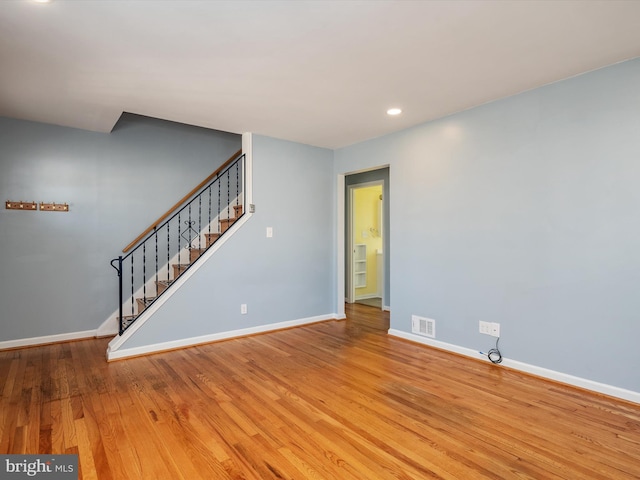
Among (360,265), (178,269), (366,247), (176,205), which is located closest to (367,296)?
(360,265)

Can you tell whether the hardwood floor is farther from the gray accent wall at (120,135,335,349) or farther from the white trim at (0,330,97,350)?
the gray accent wall at (120,135,335,349)

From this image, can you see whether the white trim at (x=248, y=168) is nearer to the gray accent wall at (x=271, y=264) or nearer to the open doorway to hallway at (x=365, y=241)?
the gray accent wall at (x=271, y=264)

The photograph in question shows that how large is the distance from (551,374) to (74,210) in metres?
5.42

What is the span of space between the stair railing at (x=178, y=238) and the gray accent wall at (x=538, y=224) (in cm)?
247

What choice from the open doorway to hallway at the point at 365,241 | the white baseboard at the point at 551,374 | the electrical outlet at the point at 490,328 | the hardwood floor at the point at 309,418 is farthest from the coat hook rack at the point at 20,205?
the electrical outlet at the point at 490,328

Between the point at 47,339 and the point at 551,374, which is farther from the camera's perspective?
the point at 47,339

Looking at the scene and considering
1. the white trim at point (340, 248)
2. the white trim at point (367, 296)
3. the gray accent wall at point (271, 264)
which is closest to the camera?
the gray accent wall at point (271, 264)

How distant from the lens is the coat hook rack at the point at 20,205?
3.98 meters

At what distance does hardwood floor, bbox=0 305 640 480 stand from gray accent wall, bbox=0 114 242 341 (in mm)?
711

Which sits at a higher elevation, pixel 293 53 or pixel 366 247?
pixel 293 53

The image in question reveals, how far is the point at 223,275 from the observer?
4348 mm

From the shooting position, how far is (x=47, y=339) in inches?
165

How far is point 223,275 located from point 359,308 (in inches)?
110

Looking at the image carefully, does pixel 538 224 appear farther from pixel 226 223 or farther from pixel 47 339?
pixel 47 339
